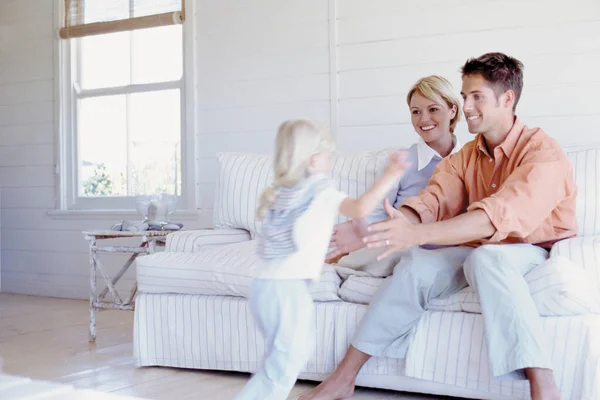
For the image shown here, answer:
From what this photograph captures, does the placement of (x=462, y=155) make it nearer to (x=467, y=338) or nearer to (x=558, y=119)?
(x=467, y=338)

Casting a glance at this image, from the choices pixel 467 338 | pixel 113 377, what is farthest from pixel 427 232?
pixel 113 377

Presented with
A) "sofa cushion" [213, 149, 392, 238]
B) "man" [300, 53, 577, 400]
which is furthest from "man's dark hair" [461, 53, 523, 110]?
"sofa cushion" [213, 149, 392, 238]

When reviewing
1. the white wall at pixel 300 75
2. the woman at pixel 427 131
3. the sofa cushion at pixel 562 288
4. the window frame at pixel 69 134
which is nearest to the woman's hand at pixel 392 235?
the sofa cushion at pixel 562 288

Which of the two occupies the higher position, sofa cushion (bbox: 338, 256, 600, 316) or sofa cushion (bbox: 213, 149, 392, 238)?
sofa cushion (bbox: 213, 149, 392, 238)

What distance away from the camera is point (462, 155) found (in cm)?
272

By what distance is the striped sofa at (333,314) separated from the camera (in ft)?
7.59

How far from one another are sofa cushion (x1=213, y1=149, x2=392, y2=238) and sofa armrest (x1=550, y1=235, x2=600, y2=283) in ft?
3.21

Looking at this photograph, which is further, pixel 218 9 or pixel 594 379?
pixel 218 9

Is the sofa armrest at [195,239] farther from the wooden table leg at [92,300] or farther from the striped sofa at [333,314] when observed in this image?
the wooden table leg at [92,300]

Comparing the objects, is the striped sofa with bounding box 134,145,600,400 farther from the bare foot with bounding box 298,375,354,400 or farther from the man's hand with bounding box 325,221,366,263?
the man's hand with bounding box 325,221,366,263

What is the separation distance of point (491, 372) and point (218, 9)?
121 inches

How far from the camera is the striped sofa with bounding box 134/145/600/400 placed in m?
2.31

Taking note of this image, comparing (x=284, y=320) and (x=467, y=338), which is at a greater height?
(x=284, y=320)

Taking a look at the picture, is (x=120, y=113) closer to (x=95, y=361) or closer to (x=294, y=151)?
(x=95, y=361)
